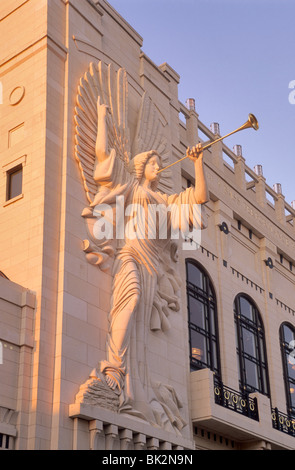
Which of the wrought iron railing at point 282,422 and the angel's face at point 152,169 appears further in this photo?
the wrought iron railing at point 282,422

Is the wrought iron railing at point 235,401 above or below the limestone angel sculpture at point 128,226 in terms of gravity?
below

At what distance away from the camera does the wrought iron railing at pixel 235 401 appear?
22.8 metres

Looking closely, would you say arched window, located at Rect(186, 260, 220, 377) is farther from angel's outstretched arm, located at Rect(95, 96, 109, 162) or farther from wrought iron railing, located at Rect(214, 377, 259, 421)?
angel's outstretched arm, located at Rect(95, 96, 109, 162)

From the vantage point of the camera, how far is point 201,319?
2506 centimetres

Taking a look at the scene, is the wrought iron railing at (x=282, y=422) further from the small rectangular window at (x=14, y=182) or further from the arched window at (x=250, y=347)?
the small rectangular window at (x=14, y=182)

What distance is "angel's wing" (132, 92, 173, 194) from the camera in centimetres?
2342

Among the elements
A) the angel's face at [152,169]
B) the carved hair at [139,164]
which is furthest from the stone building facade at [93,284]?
the angel's face at [152,169]

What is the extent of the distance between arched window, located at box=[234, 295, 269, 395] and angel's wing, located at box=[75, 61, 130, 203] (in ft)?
28.5

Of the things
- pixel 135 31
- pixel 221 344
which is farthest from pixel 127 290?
pixel 135 31

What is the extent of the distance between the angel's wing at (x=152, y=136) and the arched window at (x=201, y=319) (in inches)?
125

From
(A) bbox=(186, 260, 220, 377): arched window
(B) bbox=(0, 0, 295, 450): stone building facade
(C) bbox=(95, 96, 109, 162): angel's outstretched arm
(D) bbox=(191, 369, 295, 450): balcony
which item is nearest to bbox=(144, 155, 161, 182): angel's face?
(C) bbox=(95, 96, 109, 162): angel's outstretched arm

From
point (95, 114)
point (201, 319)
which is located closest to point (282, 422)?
point (201, 319)
